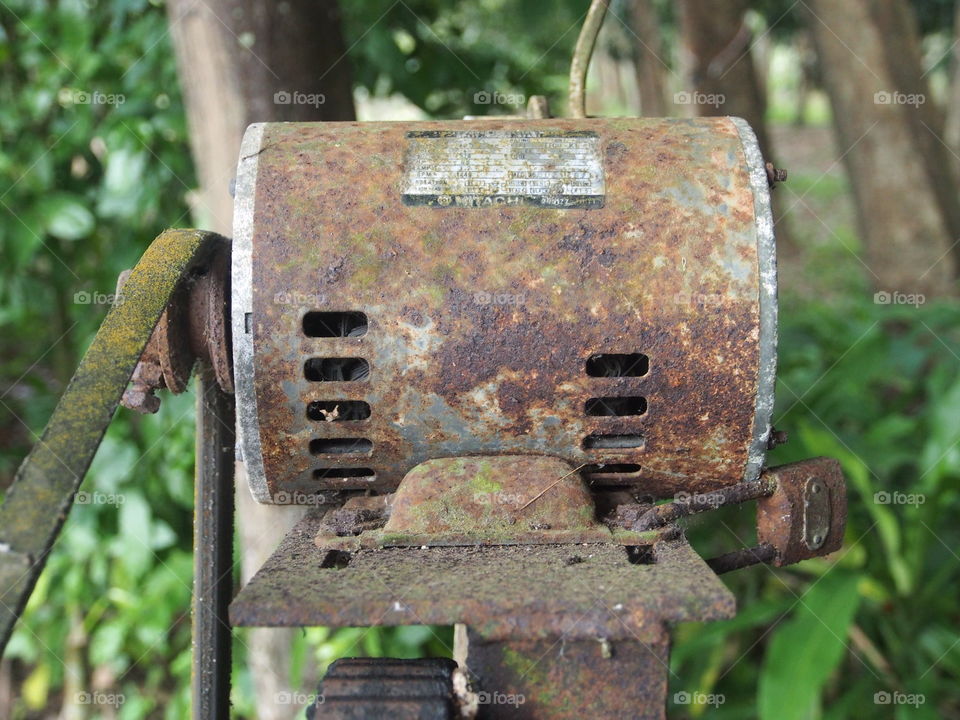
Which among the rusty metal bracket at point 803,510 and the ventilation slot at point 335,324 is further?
the rusty metal bracket at point 803,510

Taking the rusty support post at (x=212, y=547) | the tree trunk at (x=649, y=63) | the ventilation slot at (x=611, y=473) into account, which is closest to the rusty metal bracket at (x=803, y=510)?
the ventilation slot at (x=611, y=473)

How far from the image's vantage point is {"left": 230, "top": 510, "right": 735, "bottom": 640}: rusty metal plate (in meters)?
1.02

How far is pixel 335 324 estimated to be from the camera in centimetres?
137

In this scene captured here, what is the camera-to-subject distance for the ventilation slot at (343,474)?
144 cm

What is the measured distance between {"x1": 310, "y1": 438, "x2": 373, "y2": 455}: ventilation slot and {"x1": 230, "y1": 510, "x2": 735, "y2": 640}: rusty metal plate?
0.25 meters

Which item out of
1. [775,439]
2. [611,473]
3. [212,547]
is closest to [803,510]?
[775,439]

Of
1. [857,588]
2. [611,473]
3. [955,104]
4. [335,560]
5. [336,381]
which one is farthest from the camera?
[955,104]

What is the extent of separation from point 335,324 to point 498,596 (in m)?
0.53

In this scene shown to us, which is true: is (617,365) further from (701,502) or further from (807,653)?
(807,653)

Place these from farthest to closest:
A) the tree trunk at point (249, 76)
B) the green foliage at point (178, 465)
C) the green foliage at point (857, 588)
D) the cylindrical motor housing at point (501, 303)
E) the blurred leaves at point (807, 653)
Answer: the green foliage at point (178, 465) < the green foliage at point (857, 588) < the blurred leaves at point (807, 653) < the tree trunk at point (249, 76) < the cylindrical motor housing at point (501, 303)

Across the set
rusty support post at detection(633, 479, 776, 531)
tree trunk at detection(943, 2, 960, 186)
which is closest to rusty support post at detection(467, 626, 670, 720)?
rusty support post at detection(633, 479, 776, 531)

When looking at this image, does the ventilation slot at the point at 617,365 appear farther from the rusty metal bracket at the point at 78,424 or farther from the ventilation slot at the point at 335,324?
the rusty metal bracket at the point at 78,424

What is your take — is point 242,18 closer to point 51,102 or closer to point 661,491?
point 51,102

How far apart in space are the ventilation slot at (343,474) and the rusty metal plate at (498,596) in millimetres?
262
